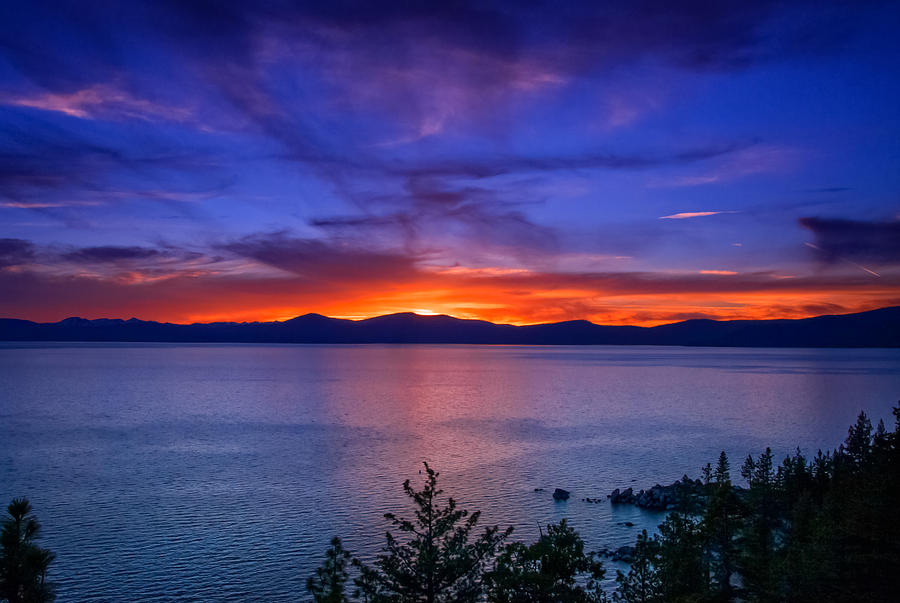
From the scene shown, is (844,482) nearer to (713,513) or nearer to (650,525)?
(713,513)

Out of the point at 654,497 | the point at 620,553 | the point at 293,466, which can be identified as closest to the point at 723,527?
the point at 620,553

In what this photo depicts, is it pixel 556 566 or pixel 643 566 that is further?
pixel 643 566

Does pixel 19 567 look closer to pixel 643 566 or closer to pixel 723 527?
pixel 643 566

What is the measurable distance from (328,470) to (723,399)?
489 feet

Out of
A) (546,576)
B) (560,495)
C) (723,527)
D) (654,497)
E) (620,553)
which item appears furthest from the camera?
(560,495)

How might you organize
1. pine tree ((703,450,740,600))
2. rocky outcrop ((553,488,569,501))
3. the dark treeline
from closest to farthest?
the dark treeline
pine tree ((703,450,740,600))
rocky outcrop ((553,488,569,501))

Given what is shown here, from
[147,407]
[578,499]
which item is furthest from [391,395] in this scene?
[578,499]

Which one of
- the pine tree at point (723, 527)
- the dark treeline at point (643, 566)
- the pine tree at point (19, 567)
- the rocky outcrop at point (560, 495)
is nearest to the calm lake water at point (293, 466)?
the rocky outcrop at point (560, 495)

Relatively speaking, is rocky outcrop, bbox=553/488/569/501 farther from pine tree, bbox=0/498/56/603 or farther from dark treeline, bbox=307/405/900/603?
pine tree, bbox=0/498/56/603

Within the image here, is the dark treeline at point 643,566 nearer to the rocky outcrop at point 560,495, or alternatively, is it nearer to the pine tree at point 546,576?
the pine tree at point 546,576

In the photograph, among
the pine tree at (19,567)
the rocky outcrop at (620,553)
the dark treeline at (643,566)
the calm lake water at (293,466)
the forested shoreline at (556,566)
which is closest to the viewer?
the pine tree at (19,567)

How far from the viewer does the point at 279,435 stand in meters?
118

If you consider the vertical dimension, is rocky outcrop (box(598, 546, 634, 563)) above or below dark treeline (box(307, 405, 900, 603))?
below

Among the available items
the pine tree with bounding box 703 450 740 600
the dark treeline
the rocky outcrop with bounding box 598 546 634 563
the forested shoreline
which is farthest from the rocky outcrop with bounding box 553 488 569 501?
the forested shoreline
